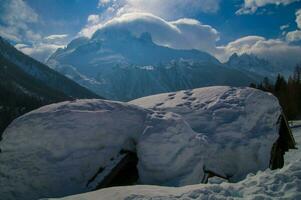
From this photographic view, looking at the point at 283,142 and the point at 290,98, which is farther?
the point at 290,98

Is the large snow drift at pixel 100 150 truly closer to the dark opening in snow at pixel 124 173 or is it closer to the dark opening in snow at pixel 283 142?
the dark opening in snow at pixel 124 173

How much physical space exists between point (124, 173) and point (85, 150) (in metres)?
1.72

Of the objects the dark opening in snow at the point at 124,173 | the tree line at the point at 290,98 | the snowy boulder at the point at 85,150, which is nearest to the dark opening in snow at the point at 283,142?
the snowy boulder at the point at 85,150

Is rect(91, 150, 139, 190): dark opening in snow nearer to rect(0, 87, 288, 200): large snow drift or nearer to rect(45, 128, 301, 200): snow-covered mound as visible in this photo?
rect(0, 87, 288, 200): large snow drift

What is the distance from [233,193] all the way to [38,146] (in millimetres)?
6479

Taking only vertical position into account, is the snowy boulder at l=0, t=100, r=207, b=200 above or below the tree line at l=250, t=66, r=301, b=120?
above

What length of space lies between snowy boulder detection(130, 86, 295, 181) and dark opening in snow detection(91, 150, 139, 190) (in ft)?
8.45

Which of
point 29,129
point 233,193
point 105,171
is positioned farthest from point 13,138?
point 233,193

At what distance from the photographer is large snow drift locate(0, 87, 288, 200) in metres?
11.8

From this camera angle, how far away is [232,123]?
15.8 metres

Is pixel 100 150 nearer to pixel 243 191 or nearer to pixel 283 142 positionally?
pixel 243 191

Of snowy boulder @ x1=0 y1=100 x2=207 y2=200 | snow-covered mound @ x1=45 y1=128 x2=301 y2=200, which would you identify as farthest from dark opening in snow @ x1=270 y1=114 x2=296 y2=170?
snow-covered mound @ x1=45 y1=128 x2=301 y2=200

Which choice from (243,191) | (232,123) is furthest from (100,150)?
(232,123)

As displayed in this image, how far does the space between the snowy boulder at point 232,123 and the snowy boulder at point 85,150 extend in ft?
6.36
